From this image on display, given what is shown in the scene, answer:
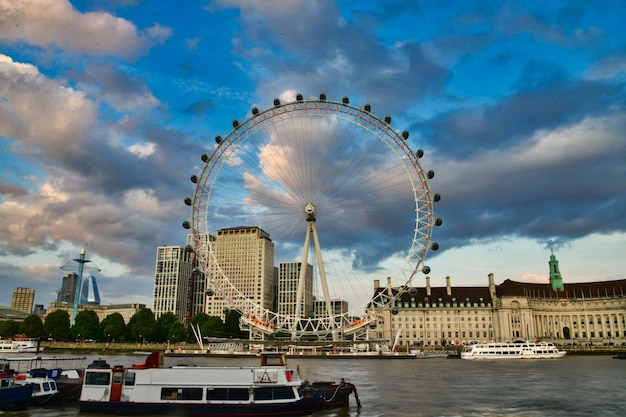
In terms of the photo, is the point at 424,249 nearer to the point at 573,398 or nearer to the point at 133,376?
the point at 573,398

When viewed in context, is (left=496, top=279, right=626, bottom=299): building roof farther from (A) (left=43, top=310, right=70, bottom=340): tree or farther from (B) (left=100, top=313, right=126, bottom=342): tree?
(A) (left=43, top=310, right=70, bottom=340): tree

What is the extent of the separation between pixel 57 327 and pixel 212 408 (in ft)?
445

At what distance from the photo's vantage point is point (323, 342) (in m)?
113

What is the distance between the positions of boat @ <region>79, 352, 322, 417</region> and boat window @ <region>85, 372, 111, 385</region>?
0.06 meters

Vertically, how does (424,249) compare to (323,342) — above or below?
above

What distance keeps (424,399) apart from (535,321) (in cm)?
13993

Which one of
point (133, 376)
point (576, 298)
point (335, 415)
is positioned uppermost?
point (576, 298)

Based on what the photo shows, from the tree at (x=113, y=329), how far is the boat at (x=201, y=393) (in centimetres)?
12425

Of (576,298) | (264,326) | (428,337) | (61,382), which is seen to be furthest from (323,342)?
(576,298)

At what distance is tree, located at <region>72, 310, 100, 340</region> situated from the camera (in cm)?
15212

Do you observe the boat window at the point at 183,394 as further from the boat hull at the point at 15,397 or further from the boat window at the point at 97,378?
the boat hull at the point at 15,397

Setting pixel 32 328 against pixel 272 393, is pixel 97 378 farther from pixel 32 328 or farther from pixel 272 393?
pixel 32 328

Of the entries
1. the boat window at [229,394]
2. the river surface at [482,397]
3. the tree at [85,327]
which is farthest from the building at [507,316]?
the boat window at [229,394]

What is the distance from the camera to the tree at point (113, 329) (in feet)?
493
